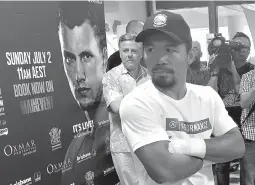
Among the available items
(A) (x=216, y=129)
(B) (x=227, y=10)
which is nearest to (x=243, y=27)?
(B) (x=227, y=10)

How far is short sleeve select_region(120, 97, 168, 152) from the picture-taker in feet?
A: 4.23

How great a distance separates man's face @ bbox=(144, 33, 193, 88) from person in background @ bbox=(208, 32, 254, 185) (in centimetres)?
248

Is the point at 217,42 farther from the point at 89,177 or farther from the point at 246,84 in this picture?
the point at 89,177

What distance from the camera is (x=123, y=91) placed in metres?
3.00

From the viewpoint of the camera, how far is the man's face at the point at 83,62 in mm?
2834

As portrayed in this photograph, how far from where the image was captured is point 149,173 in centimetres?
127

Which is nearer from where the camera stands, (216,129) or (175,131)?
(175,131)

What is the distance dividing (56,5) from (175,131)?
1.75 metres

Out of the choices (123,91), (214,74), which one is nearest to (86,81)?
(123,91)

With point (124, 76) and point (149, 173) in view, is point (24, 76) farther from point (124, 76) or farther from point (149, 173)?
point (149, 173)

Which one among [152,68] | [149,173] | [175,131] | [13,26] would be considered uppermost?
[13,26]

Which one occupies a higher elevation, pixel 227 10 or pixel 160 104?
pixel 227 10

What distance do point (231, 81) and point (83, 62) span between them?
4.95 ft

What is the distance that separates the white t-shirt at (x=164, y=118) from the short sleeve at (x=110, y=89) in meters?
1.56
